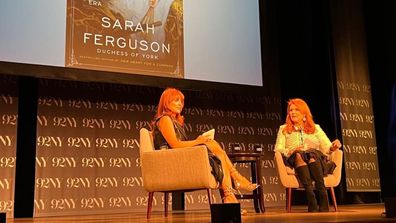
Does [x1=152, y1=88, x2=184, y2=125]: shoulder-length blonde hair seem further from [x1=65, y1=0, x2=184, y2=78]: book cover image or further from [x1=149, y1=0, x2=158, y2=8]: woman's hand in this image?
[x1=149, y1=0, x2=158, y2=8]: woman's hand

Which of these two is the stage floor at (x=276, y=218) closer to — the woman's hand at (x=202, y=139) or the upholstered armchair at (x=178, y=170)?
the upholstered armchair at (x=178, y=170)

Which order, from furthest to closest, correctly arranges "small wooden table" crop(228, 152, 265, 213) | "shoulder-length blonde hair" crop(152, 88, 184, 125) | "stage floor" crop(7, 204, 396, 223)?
"small wooden table" crop(228, 152, 265, 213), "shoulder-length blonde hair" crop(152, 88, 184, 125), "stage floor" crop(7, 204, 396, 223)

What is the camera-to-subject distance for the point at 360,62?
6852 mm

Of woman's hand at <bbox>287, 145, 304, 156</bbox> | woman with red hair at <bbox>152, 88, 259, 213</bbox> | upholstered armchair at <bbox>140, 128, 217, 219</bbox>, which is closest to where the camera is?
upholstered armchair at <bbox>140, 128, 217, 219</bbox>

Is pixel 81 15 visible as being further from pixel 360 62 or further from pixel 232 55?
pixel 360 62

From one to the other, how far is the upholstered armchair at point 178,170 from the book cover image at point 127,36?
1378mm

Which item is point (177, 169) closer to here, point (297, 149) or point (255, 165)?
point (297, 149)

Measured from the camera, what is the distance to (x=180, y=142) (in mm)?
3713

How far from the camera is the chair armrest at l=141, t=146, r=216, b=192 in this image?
11.6ft

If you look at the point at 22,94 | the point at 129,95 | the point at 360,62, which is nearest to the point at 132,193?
the point at 129,95

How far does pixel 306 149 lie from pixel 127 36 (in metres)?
2.04

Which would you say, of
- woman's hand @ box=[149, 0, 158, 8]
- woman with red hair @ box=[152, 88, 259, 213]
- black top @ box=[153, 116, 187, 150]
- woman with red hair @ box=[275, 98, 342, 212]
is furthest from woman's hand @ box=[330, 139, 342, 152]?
woman's hand @ box=[149, 0, 158, 8]

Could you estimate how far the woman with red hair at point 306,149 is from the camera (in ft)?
13.1

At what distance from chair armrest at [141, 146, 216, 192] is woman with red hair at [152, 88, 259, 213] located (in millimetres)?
100
